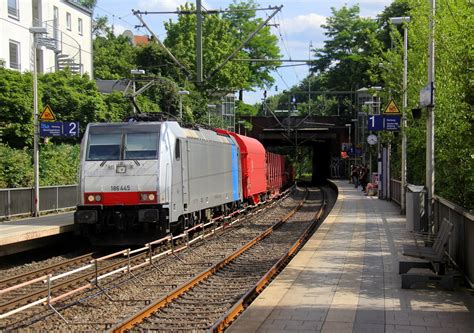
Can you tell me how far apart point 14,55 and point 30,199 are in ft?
51.7

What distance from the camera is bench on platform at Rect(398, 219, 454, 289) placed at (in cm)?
990

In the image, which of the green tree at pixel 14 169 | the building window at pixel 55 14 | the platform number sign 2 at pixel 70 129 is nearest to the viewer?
the platform number sign 2 at pixel 70 129

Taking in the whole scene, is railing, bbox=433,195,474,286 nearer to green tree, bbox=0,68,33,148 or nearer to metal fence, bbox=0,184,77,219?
metal fence, bbox=0,184,77,219

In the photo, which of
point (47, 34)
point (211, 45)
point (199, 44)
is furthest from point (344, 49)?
point (199, 44)

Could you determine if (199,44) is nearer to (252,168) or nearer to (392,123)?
(392,123)

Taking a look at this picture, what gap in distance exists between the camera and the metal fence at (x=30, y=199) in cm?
2127

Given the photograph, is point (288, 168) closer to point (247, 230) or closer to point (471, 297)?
point (247, 230)

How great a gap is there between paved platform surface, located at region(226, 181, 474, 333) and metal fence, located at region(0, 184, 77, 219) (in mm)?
10671

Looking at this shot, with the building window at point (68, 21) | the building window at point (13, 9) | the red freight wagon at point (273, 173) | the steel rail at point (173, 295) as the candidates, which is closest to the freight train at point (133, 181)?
the steel rail at point (173, 295)

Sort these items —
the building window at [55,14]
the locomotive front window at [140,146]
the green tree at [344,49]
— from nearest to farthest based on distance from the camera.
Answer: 1. the locomotive front window at [140,146]
2. the building window at [55,14]
3. the green tree at [344,49]

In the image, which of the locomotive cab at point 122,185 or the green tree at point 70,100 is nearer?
the locomotive cab at point 122,185

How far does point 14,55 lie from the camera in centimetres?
3616

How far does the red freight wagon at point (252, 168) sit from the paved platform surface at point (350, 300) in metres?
11.6

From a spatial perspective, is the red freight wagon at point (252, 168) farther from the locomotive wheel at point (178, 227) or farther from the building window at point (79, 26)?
the building window at point (79, 26)
